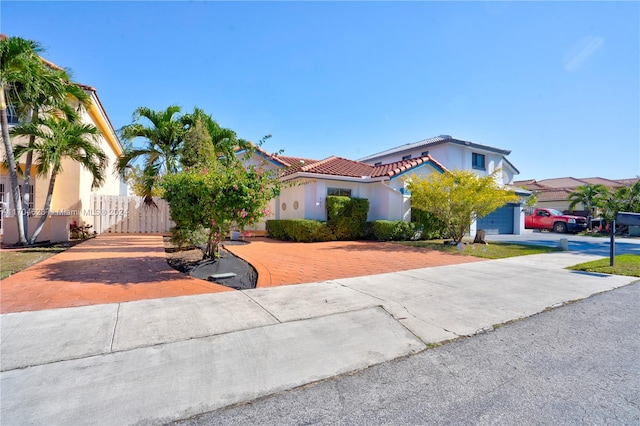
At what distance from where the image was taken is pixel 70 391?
2660 mm

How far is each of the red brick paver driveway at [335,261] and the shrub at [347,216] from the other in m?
2.51

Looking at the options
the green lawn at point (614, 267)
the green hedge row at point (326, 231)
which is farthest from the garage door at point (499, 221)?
the green lawn at point (614, 267)

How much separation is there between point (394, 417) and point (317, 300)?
283 cm

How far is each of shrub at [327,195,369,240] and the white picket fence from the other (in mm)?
7975

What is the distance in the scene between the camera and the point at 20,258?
26.8ft

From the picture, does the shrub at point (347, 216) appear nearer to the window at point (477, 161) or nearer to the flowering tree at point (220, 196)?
the flowering tree at point (220, 196)

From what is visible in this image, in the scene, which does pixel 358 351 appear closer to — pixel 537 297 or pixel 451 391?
pixel 451 391

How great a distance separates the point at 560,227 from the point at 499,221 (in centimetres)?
695

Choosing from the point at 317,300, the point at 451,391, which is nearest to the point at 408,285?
the point at 317,300

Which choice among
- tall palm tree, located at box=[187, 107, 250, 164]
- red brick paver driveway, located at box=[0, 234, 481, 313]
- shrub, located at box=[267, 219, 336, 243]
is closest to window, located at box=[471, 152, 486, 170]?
shrub, located at box=[267, 219, 336, 243]

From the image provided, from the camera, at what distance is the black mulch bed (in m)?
6.48

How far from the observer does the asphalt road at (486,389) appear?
97.5 inches

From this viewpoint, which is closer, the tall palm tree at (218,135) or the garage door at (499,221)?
the tall palm tree at (218,135)

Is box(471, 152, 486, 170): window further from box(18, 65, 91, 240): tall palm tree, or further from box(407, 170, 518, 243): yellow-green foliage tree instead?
Result: box(18, 65, 91, 240): tall palm tree
